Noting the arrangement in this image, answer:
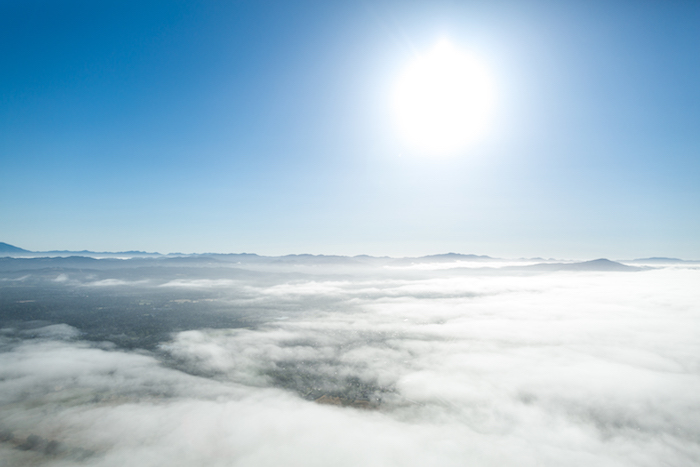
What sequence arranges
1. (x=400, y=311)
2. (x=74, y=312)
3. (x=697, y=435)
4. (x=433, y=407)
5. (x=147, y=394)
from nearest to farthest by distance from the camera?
(x=697, y=435) → (x=433, y=407) → (x=147, y=394) → (x=74, y=312) → (x=400, y=311)

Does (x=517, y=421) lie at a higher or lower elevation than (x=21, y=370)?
higher

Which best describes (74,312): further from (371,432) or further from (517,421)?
(517,421)

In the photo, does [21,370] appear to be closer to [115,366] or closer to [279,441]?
[115,366]

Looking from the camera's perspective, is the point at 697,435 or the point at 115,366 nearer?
the point at 697,435

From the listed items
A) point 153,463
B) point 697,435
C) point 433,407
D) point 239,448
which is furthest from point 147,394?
point 697,435

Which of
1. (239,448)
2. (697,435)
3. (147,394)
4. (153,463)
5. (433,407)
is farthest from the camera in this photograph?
(147,394)

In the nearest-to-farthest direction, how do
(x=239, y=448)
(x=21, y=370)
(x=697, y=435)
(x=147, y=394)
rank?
(x=239, y=448), (x=697, y=435), (x=147, y=394), (x=21, y=370)

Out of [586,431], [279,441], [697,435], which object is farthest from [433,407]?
[697,435]

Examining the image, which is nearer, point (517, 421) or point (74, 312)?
point (517, 421)

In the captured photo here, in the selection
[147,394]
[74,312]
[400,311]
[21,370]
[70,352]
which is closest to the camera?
[147,394]

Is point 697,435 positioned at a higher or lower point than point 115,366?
higher
